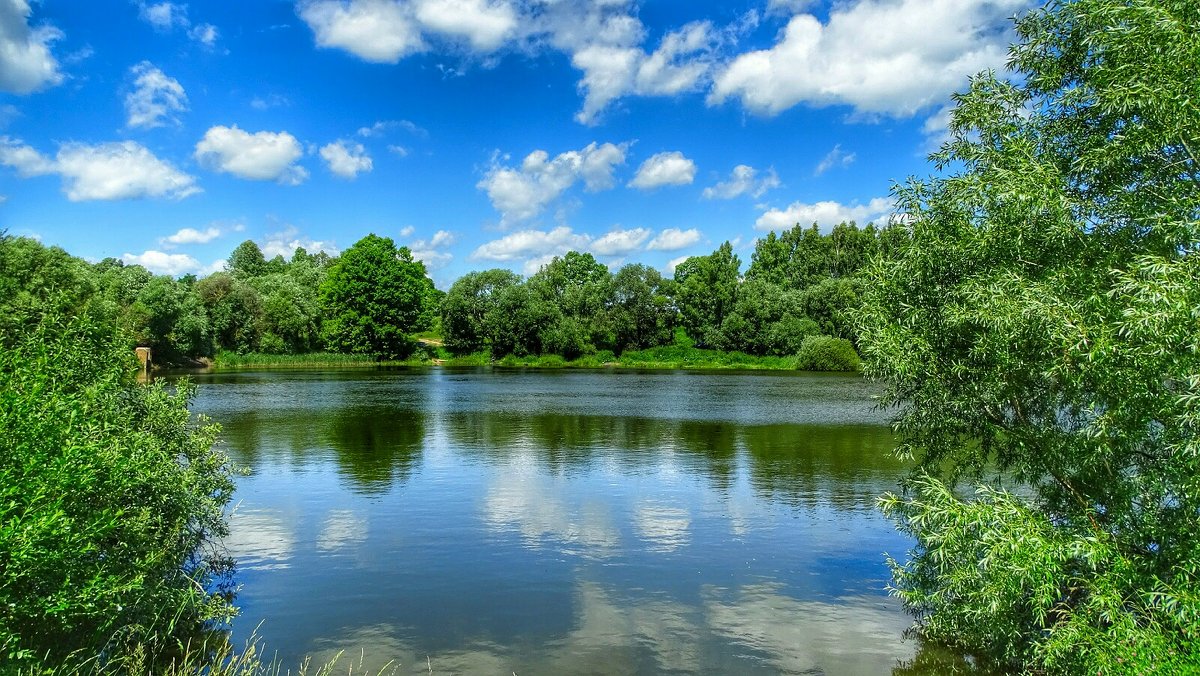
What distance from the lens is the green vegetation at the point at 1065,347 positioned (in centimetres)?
989

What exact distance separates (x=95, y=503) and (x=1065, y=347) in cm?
1398

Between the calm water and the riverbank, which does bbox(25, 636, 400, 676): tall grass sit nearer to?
the calm water

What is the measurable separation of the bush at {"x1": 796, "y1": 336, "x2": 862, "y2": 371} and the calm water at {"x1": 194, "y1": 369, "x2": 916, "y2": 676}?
4975cm

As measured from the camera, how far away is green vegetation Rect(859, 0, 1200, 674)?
9.89m

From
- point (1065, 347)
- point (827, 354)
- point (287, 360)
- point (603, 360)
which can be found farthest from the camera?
point (603, 360)

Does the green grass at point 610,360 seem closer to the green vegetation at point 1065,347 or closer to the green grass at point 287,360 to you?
the green grass at point 287,360

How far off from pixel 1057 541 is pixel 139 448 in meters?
13.9

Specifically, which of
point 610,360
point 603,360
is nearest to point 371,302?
point 603,360

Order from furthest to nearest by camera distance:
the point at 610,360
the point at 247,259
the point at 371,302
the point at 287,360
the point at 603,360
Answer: the point at 247,259, the point at 610,360, the point at 603,360, the point at 371,302, the point at 287,360

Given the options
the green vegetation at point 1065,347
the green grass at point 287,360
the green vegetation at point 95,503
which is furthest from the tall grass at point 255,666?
the green grass at point 287,360

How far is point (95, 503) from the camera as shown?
10711 millimetres

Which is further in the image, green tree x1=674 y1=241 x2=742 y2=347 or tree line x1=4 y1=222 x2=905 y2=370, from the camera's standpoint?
green tree x1=674 y1=241 x2=742 y2=347

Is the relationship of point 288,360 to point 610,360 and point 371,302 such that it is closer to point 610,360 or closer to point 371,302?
point 371,302

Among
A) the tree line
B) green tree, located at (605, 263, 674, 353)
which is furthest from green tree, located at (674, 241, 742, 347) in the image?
green tree, located at (605, 263, 674, 353)
